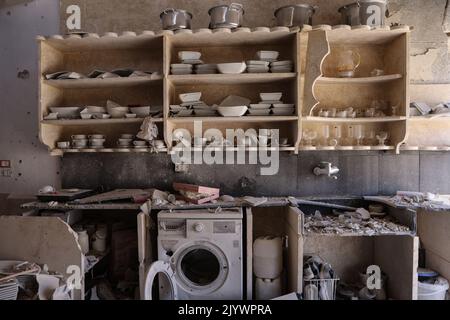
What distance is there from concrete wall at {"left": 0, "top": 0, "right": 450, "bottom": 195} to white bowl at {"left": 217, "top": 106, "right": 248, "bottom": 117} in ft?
1.92

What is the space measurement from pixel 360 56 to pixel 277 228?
1800 mm

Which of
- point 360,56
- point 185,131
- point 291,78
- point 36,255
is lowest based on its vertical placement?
point 36,255

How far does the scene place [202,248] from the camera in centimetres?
249

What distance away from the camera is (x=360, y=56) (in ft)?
9.95

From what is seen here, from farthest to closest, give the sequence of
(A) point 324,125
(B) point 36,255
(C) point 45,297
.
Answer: (A) point 324,125 → (B) point 36,255 → (C) point 45,297

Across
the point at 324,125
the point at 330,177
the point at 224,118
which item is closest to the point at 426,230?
the point at 330,177

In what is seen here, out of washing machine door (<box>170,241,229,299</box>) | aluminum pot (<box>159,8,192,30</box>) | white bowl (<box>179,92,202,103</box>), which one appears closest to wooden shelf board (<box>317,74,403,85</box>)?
white bowl (<box>179,92,202,103</box>)

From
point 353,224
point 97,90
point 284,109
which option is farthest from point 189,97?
point 353,224

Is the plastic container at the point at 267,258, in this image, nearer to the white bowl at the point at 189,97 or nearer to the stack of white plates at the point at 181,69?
the white bowl at the point at 189,97

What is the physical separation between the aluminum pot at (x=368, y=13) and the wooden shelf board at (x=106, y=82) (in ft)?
5.61

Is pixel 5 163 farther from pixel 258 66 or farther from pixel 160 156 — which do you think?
pixel 258 66
